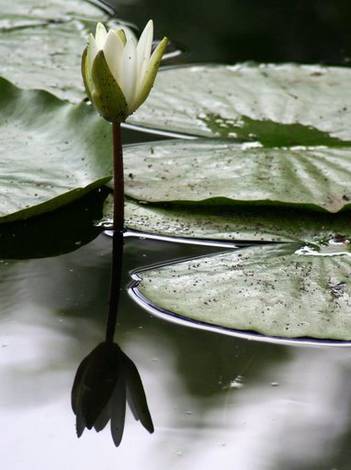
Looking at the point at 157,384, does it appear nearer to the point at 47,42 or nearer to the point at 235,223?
the point at 235,223

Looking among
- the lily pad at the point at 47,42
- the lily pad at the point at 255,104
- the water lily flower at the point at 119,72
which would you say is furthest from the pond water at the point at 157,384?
the lily pad at the point at 47,42

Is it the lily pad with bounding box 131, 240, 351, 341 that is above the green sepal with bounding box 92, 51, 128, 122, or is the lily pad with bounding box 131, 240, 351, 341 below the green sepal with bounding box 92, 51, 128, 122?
A: below

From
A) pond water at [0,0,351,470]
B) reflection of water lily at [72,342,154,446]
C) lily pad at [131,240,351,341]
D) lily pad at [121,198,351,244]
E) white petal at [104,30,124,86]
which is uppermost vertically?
white petal at [104,30,124,86]

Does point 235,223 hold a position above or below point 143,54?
below

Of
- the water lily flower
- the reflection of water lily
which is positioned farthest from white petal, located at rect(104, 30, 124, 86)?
the reflection of water lily

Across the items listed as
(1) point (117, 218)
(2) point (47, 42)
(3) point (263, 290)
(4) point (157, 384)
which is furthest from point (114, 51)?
(2) point (47, 42)

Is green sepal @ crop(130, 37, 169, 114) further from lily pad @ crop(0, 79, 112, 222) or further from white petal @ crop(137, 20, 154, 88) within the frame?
lily pad @ crop(0, 79, 112, 222)
